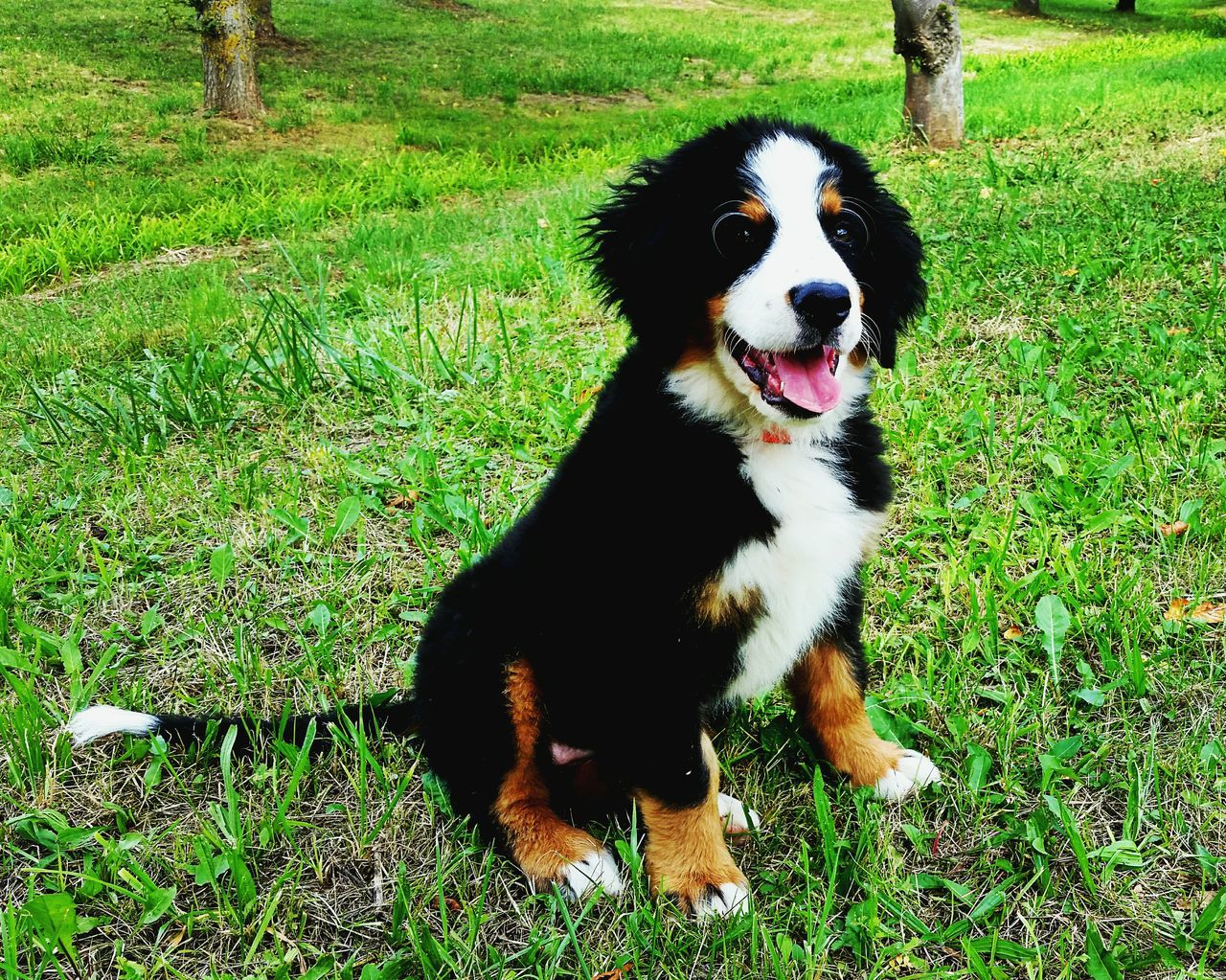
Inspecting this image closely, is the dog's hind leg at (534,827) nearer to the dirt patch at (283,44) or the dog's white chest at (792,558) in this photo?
the dog's white chest at (792,558)

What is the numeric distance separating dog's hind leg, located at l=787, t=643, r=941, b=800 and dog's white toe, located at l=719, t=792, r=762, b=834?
252 millimetres

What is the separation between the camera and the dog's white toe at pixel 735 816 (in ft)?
6.78

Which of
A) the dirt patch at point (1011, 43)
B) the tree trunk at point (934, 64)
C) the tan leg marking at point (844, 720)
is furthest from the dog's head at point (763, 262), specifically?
the dirt patch at point (1011, 43)

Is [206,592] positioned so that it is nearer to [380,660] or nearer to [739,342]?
[380,660]

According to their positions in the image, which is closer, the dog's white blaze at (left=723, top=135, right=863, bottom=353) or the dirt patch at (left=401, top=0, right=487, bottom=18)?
the dog's white blaze at (left=723, top=135, right=863, bottom=353)

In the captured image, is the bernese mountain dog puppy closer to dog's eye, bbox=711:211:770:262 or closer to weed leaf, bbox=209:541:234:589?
dog's eye, bbox=711:211:770:262

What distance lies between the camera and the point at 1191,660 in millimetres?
2271

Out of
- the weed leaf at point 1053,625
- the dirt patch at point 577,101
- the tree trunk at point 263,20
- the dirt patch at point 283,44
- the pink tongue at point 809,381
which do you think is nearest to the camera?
the pink tongue at point 809,381

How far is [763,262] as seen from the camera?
1.91 m

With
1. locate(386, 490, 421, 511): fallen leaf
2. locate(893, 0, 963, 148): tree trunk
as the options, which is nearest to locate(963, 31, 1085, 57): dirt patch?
locate(893, 0, 963, 148): tree trunk

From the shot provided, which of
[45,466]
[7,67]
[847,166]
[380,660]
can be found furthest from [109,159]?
[847,166]

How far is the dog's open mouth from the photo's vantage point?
1.89 meters

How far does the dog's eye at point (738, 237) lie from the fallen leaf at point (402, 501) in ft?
5.57

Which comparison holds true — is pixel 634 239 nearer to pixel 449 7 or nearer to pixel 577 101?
pixel 577 101
